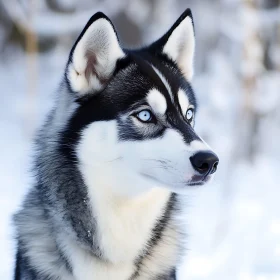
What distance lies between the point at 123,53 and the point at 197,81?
1245 centimetres

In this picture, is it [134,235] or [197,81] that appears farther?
[197,81]

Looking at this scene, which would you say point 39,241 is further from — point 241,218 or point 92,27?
point 241,218

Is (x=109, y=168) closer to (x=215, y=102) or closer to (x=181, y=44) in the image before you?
(x=181, y=44)

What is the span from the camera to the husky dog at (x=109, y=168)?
261cm

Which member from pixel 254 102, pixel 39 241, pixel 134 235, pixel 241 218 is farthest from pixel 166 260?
pixel 254 102

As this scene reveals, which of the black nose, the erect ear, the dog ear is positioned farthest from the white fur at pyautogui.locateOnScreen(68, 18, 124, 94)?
the black nose

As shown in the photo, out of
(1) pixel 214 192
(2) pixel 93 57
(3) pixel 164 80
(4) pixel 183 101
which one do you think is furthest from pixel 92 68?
(1) pixel 214 192

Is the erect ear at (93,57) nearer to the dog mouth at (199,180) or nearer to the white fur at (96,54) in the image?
the white fur at (96,54)

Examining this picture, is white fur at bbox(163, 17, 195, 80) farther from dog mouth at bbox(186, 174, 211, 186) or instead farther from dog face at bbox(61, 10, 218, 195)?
dog mouth at bbox(186, 174, 211, 186)

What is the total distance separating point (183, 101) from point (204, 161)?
1.38 ft

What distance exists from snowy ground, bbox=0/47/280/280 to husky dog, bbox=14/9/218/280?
0.72ft

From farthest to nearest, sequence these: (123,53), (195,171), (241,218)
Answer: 1. (241,218)
2. (123,53)
3. (195,171)

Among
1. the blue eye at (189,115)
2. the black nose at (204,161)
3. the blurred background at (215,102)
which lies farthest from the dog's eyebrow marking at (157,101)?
the blurred background at (215,102)

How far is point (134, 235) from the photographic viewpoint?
9.00 feet
